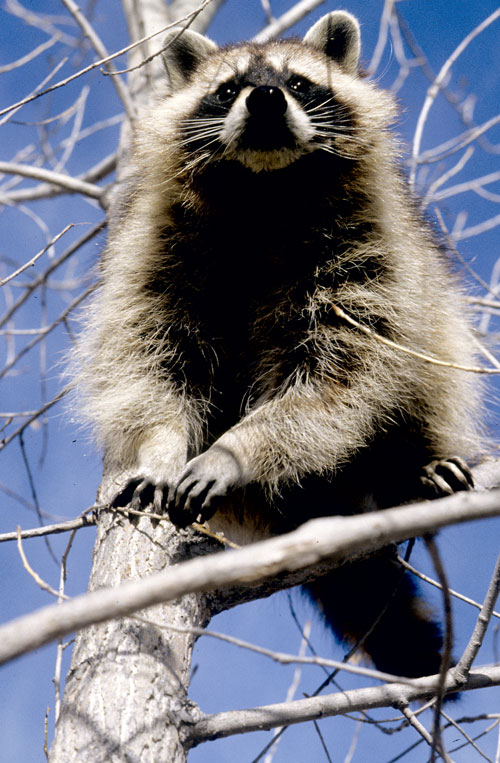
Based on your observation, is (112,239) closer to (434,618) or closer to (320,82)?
(320,82)

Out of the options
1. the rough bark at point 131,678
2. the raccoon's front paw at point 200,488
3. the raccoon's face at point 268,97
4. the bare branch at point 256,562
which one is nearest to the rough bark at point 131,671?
the rough bark at point 131,678

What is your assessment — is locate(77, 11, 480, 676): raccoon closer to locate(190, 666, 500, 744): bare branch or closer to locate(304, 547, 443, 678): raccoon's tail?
locate(304, 547, 443, 678): raccoon's tail

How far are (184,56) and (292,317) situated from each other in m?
1.27

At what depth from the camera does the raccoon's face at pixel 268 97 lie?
2.52m

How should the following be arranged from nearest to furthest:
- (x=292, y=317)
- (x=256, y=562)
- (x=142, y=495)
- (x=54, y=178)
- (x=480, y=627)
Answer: (x=256, y=562), (x=480, y=627), (x=142, y=495), (x=292, y=317), (x=54, y=178)

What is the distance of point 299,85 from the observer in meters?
2.79

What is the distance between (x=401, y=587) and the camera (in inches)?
111

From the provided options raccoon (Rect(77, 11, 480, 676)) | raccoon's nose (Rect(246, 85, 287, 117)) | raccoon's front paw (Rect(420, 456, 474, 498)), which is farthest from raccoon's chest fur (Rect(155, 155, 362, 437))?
raccoon's front paw (Rect(420, 456, 474, 498))

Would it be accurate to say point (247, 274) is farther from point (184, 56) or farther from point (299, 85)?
point (184, 56)

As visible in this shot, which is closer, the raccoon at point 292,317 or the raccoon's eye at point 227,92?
the raccoon at point 292,317

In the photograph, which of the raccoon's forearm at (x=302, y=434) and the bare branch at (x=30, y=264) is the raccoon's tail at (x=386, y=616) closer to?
the raccoon's forearm at (x=302, y=434)

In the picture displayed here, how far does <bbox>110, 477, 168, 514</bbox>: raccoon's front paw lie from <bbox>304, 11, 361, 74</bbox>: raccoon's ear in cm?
187

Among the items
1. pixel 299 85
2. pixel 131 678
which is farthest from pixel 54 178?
pixel 131 678

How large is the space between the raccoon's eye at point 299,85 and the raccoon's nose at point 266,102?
0.30m
